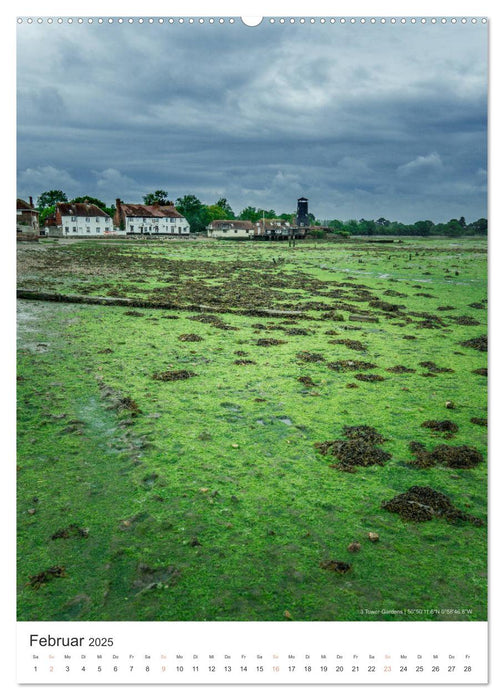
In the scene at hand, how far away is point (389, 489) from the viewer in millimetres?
4477

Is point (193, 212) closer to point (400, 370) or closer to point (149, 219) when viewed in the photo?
→ point (149, 219)

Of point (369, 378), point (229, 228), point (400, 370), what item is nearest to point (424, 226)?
point (400, 370)

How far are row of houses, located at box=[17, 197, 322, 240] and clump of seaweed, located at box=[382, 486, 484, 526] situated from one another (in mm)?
14887

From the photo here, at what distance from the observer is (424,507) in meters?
4.15

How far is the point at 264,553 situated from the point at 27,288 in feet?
44.0

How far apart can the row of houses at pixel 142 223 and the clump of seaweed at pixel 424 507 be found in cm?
1489

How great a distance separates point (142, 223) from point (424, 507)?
8990 centimetres

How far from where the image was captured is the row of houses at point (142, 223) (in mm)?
48291

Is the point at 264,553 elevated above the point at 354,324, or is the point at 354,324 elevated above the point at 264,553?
the point at 354,324

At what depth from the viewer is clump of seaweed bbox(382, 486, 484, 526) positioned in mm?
4016

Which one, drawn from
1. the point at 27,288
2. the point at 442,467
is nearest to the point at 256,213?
the point at 27,288
